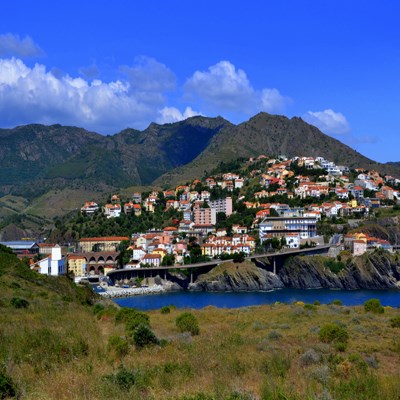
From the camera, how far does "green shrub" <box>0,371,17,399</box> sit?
19.7 ft

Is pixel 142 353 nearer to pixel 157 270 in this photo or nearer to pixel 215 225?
pixel 157 270

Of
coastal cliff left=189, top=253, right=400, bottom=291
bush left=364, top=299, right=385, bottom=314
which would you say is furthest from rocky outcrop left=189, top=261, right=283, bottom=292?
bush left=364, top=299, right=385, bottom=314

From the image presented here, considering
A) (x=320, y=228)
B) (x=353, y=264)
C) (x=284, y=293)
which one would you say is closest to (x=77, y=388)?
(x=284, y=293)

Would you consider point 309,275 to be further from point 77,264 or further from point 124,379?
point 124,379

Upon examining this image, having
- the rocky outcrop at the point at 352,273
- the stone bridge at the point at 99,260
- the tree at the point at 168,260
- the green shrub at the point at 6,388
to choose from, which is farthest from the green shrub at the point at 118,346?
the stone bridge at the point at 99,260

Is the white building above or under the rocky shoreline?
above

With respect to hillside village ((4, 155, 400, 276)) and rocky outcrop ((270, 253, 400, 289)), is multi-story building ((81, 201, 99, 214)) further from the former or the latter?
rocky outcrop ((270, 253, 400, 289))

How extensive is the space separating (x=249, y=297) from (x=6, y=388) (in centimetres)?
4758

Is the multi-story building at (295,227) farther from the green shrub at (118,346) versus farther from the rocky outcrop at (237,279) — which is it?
the green shrub at (118,346)

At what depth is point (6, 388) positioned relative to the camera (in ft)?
19.9

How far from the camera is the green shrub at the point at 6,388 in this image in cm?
601

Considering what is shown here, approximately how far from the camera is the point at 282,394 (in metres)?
5.49

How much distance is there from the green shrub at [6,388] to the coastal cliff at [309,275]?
178 feet

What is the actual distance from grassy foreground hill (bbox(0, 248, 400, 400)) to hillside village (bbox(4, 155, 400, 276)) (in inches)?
1493
